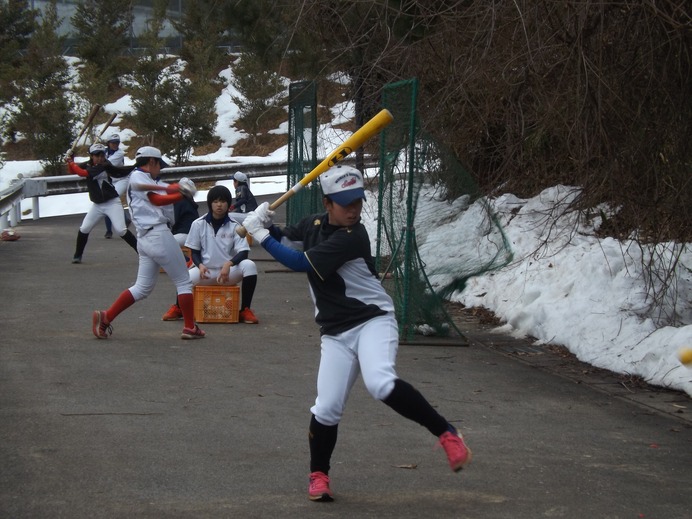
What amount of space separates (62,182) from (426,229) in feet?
53.9

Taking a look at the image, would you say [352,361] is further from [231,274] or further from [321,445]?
[231,274]

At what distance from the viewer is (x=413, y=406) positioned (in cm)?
513

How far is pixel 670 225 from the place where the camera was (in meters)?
9.80

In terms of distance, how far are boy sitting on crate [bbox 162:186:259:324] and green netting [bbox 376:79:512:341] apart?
1.56 m

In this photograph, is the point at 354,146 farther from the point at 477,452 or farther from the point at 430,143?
the point at 430,143

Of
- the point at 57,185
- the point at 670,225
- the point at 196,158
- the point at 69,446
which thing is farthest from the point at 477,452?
the point at 196,158

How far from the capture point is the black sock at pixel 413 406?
5113 mm

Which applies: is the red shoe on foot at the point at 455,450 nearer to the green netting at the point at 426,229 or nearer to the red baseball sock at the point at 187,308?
the green netting at the point at 426,229

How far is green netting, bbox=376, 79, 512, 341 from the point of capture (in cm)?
994

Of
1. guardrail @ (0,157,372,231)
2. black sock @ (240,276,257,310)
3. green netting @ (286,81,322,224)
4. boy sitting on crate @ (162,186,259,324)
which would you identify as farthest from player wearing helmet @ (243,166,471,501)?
guardrail @ (0,157,372,231)

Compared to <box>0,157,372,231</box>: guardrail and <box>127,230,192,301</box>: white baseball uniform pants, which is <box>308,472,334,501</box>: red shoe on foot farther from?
<box>0,157,372,231</box>: guardrail

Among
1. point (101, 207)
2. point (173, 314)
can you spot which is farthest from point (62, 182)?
point (173, 314)

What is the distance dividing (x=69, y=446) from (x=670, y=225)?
6.16 m

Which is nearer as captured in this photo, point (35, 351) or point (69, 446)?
point (69, 446)
